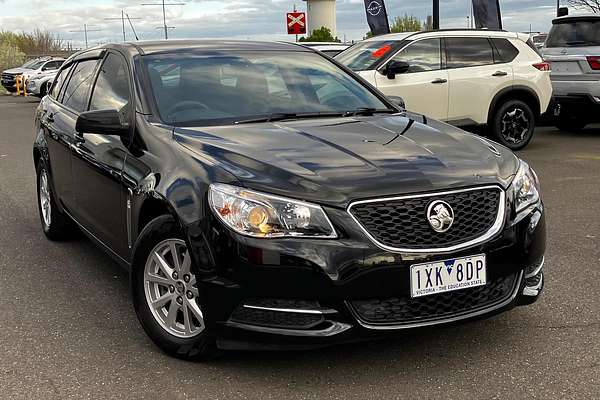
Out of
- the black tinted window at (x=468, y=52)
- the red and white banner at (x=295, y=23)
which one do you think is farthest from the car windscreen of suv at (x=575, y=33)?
the red and white banner at (x=295, y=23)

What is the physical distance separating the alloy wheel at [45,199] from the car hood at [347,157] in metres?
2.47

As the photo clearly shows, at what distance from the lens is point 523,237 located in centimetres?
365

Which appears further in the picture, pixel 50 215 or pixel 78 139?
pixel 50 215

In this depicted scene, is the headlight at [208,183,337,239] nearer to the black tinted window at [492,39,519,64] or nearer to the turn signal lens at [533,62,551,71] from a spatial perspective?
the black tinted window at [492,39,519,64]

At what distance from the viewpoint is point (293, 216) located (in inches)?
130

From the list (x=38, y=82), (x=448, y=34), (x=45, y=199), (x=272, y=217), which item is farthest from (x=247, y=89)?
(x=38, y=82)

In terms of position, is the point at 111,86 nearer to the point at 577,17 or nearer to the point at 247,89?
the point at 247,89

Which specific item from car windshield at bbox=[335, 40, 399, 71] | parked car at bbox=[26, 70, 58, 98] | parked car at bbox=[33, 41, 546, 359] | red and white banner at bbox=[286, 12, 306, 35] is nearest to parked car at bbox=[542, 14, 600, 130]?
car windshield at bbox=[335, 40, 399, 71]

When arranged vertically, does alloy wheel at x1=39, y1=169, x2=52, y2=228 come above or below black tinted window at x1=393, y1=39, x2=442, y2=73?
below

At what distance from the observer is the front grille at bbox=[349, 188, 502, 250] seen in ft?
10.8

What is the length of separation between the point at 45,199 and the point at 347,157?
3519 millimetres

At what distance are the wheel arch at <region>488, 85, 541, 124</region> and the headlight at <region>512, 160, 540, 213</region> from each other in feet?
23.1

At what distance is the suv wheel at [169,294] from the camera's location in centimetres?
364

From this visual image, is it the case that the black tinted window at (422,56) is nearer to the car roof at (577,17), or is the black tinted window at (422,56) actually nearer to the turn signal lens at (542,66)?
the turn signal lens at (542,66)
